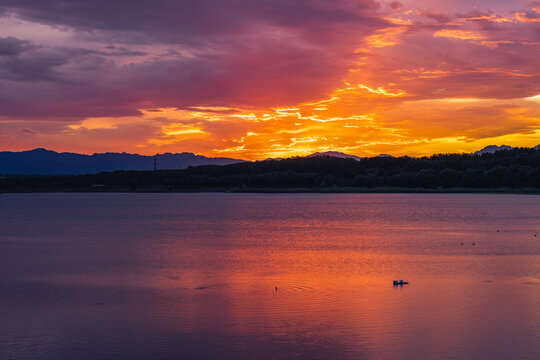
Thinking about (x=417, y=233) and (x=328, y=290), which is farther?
(x=417, y=233)

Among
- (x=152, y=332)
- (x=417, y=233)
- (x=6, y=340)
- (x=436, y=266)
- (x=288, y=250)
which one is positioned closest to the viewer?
(x=6, y=340)

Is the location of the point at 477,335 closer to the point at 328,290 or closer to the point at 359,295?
the point at 359,295

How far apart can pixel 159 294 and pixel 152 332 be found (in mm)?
6054

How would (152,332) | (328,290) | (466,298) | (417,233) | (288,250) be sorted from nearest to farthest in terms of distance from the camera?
1. (152,332)
2. (466,298)
3. (328,290)
4. (288,250)
5. (417,233)

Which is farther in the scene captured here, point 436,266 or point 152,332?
point 436,266

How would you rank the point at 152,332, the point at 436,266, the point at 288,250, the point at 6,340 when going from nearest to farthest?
1. the point at 6,340
2. the point at 152,332
3. the point at 436,266
4. the point at 288,250

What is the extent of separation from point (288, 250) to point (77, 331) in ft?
77.2

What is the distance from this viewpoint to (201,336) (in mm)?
16047

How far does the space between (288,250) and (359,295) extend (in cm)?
1728

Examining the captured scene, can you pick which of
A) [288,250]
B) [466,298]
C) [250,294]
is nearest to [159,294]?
[250,294]

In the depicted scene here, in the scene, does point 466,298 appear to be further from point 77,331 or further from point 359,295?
point 77,331

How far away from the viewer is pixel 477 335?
16156 mm

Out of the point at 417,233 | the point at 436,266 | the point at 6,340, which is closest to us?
the point at 6,340

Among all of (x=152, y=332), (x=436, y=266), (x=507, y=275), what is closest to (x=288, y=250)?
(x=436, y=266)
